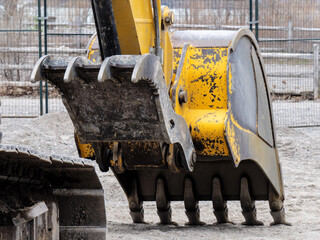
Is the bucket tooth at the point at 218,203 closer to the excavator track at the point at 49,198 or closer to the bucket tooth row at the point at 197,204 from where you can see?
the bucket tooth row at the point at 197,204

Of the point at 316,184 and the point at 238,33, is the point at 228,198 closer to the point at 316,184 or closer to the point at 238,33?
the point at 238,33

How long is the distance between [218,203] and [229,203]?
3.81 ft

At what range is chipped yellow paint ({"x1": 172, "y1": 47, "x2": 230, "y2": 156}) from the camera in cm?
394

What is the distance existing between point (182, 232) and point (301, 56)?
376 inches

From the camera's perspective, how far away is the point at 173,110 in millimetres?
3533

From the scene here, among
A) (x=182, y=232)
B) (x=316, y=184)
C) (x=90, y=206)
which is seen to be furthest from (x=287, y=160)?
(x=90, y=206)

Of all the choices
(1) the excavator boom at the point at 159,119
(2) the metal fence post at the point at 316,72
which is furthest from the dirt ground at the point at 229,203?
(2) the metal fence post at the point at 316,72

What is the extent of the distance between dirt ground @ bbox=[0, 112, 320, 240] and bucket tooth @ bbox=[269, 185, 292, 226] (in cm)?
9

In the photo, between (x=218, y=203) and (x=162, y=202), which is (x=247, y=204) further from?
(x=162, y=202)

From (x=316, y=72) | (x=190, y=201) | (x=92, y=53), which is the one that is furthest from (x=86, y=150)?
(x=316, y=72)

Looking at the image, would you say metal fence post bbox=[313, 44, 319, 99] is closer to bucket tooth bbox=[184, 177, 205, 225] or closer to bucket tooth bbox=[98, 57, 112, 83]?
bucket tooth bbox=[184, 177, 205, 225]

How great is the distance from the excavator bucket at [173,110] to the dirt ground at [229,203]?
29cm

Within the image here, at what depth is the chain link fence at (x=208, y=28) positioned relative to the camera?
1191cm

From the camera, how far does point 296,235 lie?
4.51 meters
